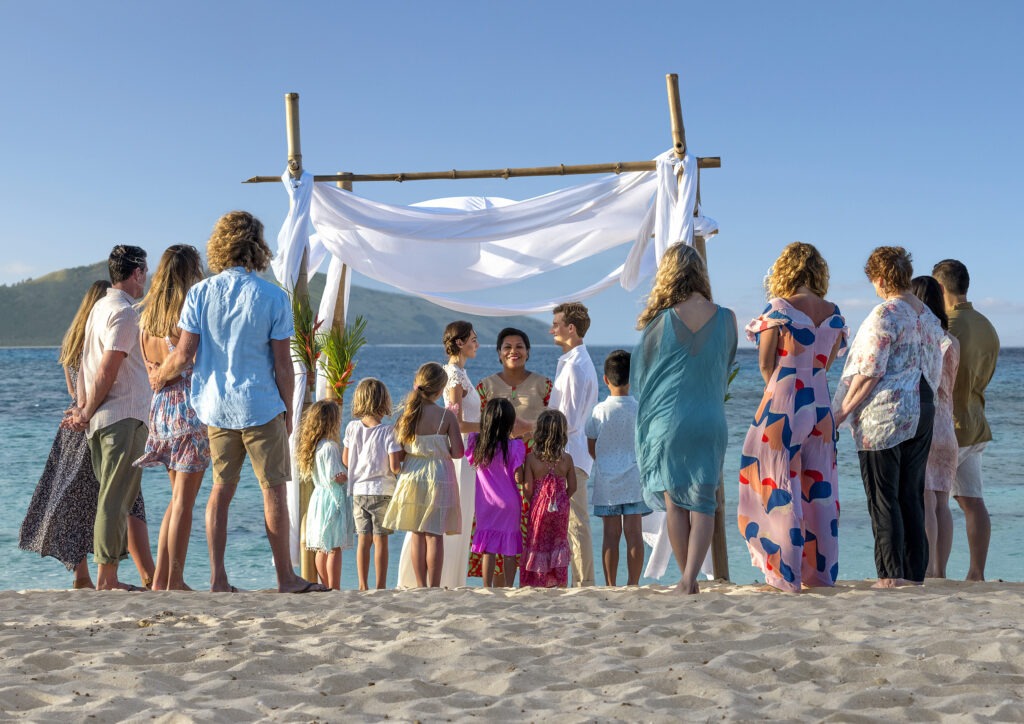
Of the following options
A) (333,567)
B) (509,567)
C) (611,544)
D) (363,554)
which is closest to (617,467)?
(611,544)

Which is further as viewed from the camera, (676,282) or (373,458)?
(373,458)

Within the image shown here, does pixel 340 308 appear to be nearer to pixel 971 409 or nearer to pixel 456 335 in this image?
pixel 456 335

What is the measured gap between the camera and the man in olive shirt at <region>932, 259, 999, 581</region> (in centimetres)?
528

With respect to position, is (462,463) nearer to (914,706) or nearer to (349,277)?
(349,277)

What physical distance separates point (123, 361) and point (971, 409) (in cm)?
431

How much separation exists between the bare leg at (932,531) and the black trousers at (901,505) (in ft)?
1.75

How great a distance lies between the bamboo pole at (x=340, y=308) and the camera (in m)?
6.83

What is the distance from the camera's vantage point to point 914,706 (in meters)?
2.59

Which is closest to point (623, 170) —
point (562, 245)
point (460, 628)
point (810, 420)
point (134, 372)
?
point (562, 245)

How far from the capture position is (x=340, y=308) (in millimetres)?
7195

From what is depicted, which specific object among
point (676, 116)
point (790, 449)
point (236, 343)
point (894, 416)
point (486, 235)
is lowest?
point (790, 449)

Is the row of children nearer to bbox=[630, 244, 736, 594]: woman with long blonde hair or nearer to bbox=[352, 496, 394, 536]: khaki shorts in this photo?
bbox=[352, 496, 394, 536]: khaki shorts

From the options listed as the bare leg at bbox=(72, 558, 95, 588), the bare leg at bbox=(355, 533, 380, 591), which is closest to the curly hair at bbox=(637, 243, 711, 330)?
the bare leg at bbox=(355, 533, 380, 591)

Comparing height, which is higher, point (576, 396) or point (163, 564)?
point (576, 396)
